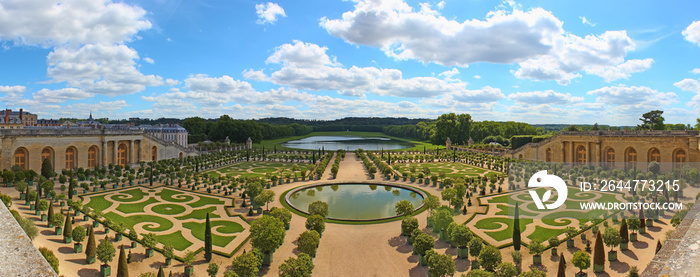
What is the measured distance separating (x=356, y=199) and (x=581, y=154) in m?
34.8

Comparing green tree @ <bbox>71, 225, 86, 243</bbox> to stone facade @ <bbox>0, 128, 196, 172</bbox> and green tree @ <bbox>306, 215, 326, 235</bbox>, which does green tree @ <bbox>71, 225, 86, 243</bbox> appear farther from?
stone facade @ <bbox>0, 128, 196, 172</bbox>

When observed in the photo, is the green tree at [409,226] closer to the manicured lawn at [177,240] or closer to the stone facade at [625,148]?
the manicured lawn at [177,240]

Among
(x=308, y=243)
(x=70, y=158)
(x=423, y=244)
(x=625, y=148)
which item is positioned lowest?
(x=423, y=244)

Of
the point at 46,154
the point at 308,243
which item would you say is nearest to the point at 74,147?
the point at 46,154

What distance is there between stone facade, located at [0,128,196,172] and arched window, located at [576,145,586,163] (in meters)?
61.7

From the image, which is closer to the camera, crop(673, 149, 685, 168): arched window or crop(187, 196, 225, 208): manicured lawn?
crop(187, 196, 225, 208): manicured lawn

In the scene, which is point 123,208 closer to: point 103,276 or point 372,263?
point 103,276

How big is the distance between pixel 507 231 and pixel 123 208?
27.6m

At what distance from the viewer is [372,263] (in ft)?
60.8

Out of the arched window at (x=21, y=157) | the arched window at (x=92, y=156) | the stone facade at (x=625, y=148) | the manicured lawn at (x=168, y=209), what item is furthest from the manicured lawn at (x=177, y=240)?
the stone facade at (x=625, y=148)

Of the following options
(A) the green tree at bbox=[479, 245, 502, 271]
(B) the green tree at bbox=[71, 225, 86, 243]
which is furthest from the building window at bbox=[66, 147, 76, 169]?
(A) the green tree at bbox=[479, 245, 502, 271]

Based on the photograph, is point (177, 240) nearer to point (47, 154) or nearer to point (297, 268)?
point (297, 268)

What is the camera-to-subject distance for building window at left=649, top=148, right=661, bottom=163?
40.5 meters

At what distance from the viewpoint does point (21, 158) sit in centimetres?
3944
